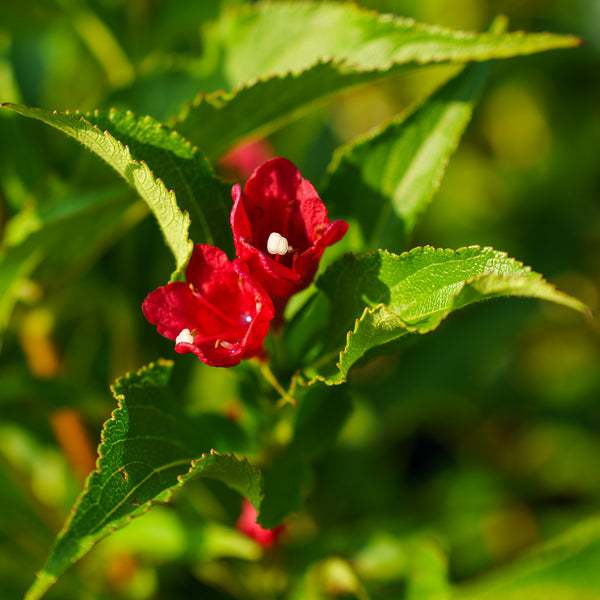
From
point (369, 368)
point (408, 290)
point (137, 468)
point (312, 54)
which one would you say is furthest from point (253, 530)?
point (369, 368)

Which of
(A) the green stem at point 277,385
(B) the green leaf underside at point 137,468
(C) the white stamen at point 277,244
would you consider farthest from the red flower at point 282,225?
(B) the green leaf underside at point 137,468

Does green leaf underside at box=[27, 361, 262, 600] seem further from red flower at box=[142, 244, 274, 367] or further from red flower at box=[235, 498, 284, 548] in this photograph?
red flower at box=[235, 498, 284, 548]

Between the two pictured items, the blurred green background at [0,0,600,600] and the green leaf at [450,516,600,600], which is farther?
the blurred green background at [0,0,600,600]

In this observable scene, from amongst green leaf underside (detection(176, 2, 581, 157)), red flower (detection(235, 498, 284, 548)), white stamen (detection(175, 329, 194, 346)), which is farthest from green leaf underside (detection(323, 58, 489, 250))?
red flower (detection(235, 498, 284, 548))

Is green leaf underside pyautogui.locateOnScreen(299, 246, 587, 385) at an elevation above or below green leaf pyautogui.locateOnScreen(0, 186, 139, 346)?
below

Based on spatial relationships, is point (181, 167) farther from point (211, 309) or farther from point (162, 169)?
point (211, 309)

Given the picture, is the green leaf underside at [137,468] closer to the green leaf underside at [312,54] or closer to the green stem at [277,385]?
the green stem at [277,385]
